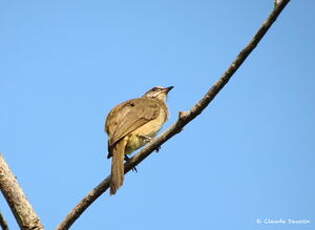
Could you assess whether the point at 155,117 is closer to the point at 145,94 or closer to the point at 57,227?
the point at 145,94

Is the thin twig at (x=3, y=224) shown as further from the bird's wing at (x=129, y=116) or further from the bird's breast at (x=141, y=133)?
the bird's breast at (x=141, y=133)

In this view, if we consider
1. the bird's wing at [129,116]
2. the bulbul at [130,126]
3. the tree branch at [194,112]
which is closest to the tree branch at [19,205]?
the tree branch at [194,112]

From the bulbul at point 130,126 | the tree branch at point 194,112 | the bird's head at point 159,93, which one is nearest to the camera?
the tree branch at point 194,112

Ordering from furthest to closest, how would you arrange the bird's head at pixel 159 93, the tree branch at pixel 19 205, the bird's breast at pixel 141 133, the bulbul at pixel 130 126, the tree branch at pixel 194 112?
the bird's head at pixel 159 93 < the bird's breast at pixel 141 133 < the bulbul at pixel 130 126 < the tree branch at pixel 19 205 < the tree branch at pixel 194 112

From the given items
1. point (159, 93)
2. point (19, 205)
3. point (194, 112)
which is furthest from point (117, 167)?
point (159, 93)

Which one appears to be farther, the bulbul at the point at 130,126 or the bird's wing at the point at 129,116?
the bird's wing at the point at 129,116

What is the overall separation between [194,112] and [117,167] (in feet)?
4.94

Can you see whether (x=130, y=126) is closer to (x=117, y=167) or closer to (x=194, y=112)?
(x=117, y=167)

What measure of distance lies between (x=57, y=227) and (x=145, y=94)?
18.0 ft

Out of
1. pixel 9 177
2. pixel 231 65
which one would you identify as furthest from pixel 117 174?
pixel 231 65

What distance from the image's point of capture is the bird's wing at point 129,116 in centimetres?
630

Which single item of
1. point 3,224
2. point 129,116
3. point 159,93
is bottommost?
point 3,224

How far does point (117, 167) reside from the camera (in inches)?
216

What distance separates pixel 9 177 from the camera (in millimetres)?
4055
